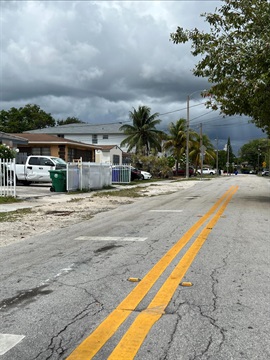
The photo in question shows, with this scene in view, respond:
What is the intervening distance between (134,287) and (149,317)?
3.08ft

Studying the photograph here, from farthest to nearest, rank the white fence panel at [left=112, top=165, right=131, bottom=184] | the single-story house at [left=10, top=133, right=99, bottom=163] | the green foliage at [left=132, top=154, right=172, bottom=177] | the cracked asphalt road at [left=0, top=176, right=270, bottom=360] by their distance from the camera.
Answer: the green foliage at [left=132, top=154, right=172, bottom=177] → the single-story house at [left=10, top=133, right=99, bottom=163] → the white fence panel at [left=112, top=165, right=131, bottom=184] → the cracked asphalt road at [left=0, top=176, right=270, bottom=360]

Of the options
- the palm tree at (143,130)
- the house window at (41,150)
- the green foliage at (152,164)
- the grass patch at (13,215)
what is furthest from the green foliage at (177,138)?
the grass patch at (13,215)

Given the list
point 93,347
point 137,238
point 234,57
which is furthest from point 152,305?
point 234,57

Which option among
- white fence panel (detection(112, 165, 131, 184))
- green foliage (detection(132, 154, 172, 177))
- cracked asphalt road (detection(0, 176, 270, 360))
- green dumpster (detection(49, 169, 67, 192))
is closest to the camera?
cracked asphalt road (detection(0, 176, 270, 360))

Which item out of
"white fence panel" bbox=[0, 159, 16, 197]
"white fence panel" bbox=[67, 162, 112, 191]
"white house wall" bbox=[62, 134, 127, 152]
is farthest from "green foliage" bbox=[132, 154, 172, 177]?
"white fence panel" bbox=[0, 159, 16, 197]

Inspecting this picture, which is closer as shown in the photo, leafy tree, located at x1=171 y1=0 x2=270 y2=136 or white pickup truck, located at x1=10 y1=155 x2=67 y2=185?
leafy tree, located at x1=171 y1=0 x2=270 y2=136

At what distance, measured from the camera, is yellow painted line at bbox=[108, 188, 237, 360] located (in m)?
3.27

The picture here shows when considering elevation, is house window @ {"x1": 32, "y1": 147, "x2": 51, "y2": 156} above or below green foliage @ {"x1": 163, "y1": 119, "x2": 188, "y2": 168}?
below

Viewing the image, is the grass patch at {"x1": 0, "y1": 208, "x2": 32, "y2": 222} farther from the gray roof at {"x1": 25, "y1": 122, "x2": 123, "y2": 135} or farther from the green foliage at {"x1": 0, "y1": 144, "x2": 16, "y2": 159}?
the gray roof at {"x1": 25, "y1": 122, "x2": 123, "y2": 135}

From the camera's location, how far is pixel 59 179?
2036 centimetres

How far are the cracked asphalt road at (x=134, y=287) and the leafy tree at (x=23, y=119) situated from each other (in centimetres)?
6394

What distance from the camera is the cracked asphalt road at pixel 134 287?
133 inches

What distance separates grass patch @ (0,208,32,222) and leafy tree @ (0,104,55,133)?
58563 millimetres

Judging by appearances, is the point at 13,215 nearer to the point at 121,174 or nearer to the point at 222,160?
the point at 121,174
